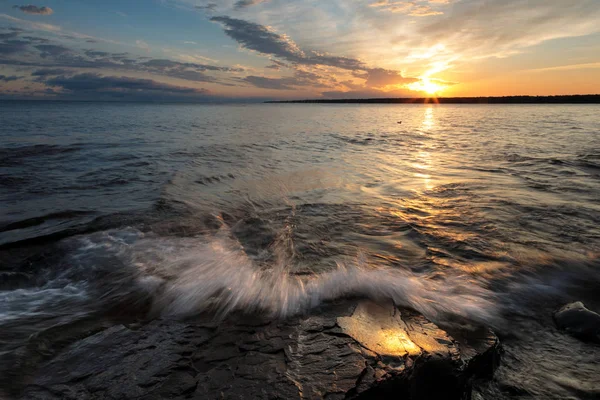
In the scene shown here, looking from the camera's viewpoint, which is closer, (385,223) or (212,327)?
(212,327)

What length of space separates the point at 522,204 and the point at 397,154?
9.60m

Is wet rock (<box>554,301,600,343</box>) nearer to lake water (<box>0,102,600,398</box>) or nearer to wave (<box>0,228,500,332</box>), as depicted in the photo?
lake water (<box>0,102,600,398</box>)

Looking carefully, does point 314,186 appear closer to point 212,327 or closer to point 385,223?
point 385,223

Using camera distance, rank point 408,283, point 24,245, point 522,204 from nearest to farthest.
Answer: point 408,283 < point 24,245 < point 522,204

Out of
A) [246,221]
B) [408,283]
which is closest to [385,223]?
[408,283]

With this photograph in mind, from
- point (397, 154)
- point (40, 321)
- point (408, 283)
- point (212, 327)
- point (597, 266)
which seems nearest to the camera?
Answer: point (212, 327)

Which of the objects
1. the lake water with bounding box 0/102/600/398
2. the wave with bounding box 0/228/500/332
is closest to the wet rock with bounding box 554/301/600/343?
the lake water with bounding box 0/102/600/398

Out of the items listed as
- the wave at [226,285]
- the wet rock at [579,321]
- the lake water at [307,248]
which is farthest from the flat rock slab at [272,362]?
the wet rock at [579,321]

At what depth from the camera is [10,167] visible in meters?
11.9

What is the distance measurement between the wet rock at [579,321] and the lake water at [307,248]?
139 mm

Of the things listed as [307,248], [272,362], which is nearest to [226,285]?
[307,248]

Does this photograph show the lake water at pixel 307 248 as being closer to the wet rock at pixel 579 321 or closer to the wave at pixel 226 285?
the wave at pixel 226 285

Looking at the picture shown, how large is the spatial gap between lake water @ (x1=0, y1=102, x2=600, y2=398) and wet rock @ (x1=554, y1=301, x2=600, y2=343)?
14 cm

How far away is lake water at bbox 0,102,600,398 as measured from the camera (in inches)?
154
